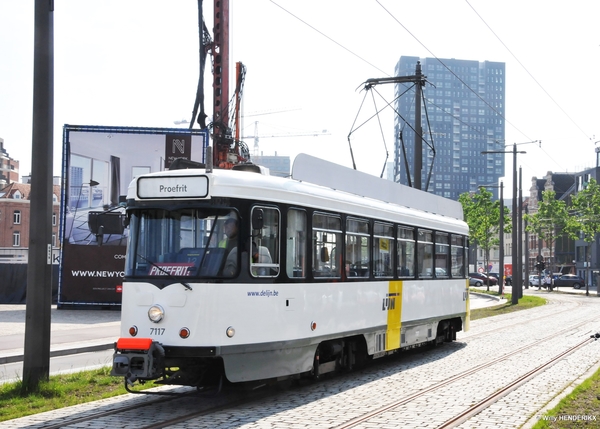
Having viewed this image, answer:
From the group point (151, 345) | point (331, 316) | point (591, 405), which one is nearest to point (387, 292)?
point (331, 316)

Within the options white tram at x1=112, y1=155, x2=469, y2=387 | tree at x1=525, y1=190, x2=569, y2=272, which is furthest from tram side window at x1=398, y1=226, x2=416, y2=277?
tree at x1=525, y1=190, x2=569, y2=272

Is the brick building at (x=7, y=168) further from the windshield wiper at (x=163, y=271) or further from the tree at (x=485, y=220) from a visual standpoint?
the windshield wiper at (x=163, y=271)

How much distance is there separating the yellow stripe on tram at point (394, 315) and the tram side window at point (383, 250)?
31 centimetres

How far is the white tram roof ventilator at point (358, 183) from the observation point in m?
11.5

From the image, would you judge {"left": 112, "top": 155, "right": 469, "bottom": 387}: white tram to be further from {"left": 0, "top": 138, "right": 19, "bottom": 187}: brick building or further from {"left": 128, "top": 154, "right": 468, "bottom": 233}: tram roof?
{"left": 0, "top": 138, "right": 19, "bottom": 187}: brick building

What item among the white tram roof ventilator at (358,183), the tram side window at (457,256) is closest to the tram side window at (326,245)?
the white tram roof ventilator at (358,183)

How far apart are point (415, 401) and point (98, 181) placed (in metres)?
21.1

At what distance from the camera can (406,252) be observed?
47.9ft

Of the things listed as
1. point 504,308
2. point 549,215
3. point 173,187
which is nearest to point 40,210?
point 173,187

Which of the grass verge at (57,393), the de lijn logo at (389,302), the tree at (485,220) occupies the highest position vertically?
the tree at (485,220)

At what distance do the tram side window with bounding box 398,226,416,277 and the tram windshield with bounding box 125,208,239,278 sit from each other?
207 inches

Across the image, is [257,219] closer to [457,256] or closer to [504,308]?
[457,256]

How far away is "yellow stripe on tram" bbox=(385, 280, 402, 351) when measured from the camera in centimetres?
1365

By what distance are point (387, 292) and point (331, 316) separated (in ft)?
7.74
